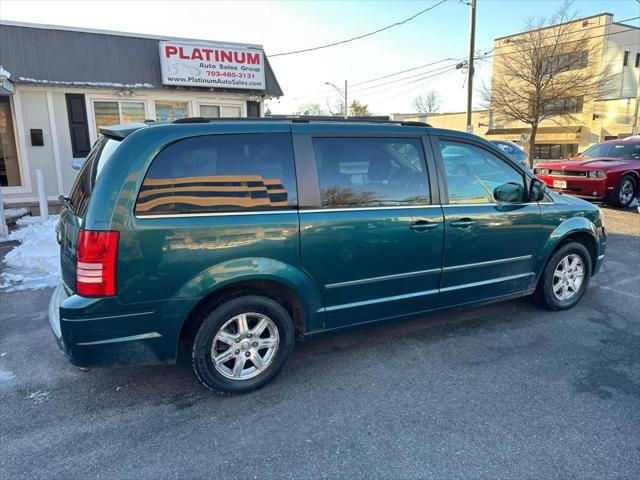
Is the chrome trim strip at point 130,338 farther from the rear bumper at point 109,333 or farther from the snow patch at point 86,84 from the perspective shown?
the snow patch at point 86,84

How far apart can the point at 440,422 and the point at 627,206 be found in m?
11.0

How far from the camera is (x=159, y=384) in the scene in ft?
10.7

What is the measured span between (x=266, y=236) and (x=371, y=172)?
1.04 meters

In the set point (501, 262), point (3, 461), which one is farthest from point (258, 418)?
point (501, 262)

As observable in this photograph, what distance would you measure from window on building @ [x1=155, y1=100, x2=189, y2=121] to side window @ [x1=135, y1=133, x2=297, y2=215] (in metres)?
8.55

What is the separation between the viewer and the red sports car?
1057 cm

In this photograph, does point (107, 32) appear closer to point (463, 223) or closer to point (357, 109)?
point (463, 223)

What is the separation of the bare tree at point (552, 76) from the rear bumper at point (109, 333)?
35.8m

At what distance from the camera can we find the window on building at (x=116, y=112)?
10.0 meters

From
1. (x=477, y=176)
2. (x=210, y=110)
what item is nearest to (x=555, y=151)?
(x=210, y=110)

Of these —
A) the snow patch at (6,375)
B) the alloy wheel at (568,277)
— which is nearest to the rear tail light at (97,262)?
the snow patch at (6,375)

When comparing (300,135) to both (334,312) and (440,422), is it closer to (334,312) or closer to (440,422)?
(334,312)

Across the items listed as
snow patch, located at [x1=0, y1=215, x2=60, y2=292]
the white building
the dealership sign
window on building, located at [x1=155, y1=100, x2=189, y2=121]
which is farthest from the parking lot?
window on building, located at [x1=155, y1=100, x2=189, y2=121]

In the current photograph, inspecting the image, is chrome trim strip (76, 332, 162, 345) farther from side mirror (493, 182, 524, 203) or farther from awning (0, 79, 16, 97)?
awning (0, 79, 16, 97)
